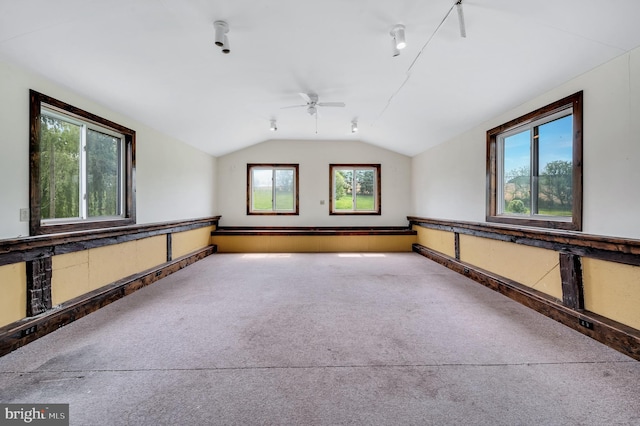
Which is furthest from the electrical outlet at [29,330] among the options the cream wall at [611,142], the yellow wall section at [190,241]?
the cream wall at [611,142]

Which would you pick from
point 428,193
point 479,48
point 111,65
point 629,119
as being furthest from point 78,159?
point 428,193

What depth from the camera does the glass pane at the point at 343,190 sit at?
776cm

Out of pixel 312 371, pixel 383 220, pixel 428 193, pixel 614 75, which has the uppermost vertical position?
pixel 614 75

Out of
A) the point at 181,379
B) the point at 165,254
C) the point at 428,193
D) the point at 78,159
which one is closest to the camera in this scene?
the point at 181,379

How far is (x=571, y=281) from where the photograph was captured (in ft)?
9.39

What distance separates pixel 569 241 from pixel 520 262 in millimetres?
834

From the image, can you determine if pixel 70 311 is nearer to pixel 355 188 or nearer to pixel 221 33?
pixel 221 33

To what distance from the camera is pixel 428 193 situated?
6660 mm

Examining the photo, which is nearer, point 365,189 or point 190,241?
point 190,241

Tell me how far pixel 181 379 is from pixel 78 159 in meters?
3.06

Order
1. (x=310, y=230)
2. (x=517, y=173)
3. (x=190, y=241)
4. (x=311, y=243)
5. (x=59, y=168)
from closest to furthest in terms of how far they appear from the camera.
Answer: (x=59, y=168), (x=517, y=173), (x=190, y=241), (x=311, y=243), (x=310, y=230)

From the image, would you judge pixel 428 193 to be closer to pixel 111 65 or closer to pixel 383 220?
pixel 383 220

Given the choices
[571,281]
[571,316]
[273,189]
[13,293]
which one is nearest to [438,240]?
[571,281]
